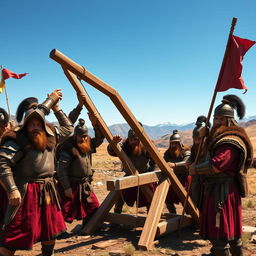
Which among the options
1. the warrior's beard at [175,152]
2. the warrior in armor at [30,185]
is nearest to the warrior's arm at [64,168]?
the warrior in armor at [30,185]

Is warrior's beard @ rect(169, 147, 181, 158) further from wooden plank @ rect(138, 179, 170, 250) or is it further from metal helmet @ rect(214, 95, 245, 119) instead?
metal helmet @ rect(214, 95, 245, 119)

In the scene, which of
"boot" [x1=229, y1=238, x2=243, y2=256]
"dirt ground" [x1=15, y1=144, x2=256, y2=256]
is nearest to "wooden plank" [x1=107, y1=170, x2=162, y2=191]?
"dirt ground" [x1=15, y1=144, x2=256, y2=256]

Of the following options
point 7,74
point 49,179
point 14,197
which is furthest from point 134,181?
point 7,74

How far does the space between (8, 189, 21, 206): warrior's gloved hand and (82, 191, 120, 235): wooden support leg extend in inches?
98.2

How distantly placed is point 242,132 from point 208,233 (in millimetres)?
1378

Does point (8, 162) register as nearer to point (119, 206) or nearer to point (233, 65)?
point (233, 65)

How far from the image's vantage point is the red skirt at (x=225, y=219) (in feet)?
13.0

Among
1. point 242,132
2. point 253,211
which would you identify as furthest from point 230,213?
point 253,211

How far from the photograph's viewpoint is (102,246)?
5.33 meters

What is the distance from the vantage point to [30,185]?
13.1 ft

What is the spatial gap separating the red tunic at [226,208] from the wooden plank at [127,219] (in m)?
2.02

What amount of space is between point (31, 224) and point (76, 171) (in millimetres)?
2032

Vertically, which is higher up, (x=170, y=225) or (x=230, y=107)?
(x=230, y=107)

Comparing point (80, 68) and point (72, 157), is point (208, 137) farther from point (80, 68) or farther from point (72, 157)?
point (72, 157)
